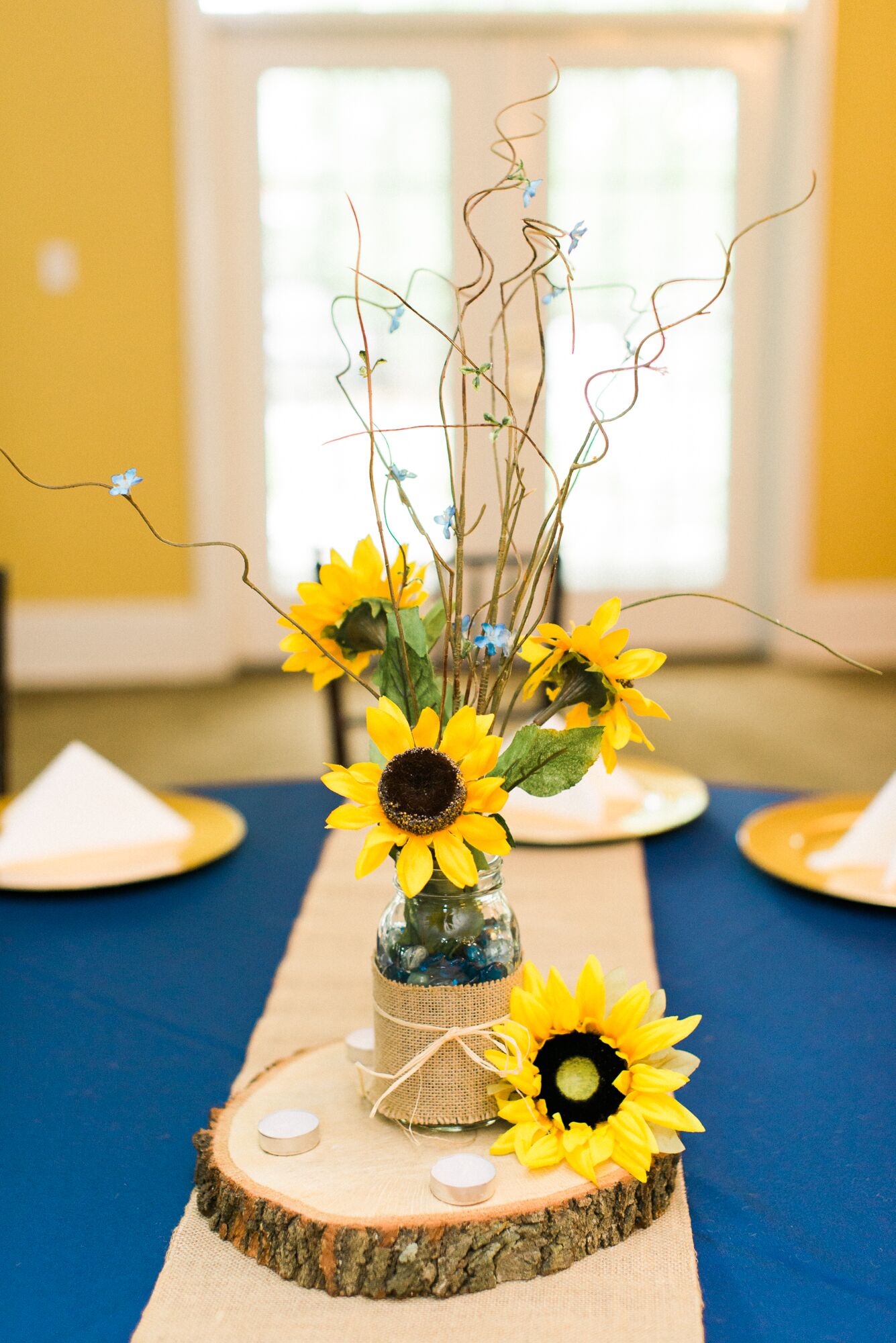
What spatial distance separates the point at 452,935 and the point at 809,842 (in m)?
0.61

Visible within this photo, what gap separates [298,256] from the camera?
4.70 m

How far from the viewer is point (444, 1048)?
650 mm

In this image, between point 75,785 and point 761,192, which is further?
point 761,192

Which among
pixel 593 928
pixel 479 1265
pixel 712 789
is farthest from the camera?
pixel 712 789

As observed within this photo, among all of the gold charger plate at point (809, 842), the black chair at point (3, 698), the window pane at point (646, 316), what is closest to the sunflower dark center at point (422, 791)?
the gold charger plate at point (809, 842)

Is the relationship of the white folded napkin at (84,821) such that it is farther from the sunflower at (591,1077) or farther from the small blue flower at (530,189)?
the small blue flower at (530,189)

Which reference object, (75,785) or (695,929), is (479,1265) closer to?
(695,929)

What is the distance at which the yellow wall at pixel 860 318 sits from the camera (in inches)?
178

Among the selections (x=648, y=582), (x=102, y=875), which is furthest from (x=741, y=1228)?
(x=648, y=582)

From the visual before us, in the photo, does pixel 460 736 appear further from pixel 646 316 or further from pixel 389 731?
pixel 646 316

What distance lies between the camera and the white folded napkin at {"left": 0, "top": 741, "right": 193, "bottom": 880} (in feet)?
3.69

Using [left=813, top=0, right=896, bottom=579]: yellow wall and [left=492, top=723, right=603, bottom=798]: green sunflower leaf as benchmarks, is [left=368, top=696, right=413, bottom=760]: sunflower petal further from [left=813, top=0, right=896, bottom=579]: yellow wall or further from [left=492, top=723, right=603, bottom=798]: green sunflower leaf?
[left=813, top=0, right=896, bottom=579]: yellow wall

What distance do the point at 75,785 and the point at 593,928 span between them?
506mm

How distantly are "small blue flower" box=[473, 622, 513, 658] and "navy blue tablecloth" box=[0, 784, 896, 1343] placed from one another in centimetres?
30
